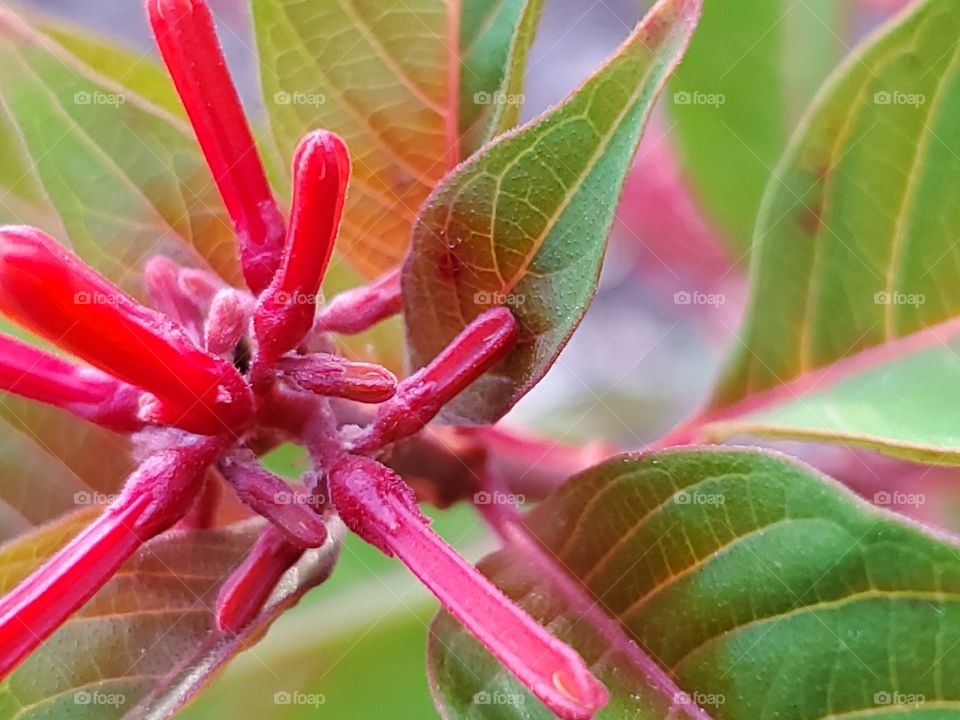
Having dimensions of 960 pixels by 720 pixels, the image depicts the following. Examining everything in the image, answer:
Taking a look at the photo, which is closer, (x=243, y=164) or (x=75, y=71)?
(x=243, y=164)

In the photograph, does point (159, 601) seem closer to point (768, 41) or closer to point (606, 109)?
point (606, 109)

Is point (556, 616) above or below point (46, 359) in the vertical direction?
below

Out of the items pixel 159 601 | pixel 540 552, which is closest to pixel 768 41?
pixel 540 552
